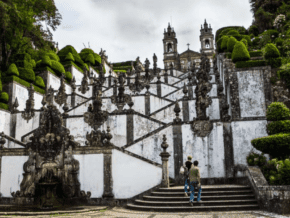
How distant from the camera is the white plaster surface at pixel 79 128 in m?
16.0

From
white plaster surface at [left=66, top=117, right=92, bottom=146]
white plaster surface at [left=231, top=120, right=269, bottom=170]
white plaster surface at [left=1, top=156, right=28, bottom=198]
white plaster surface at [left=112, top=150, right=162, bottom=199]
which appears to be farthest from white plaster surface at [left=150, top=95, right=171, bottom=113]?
white plaster surface at [left=1, top=156, right=28, bottom=198]

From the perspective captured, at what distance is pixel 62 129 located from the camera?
442 inches

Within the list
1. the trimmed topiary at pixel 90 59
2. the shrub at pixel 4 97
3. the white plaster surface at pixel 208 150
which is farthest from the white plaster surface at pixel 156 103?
the trimmed topiary at pixel 90 59

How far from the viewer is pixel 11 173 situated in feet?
37.3

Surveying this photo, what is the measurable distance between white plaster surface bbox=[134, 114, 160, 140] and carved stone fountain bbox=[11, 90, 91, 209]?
4967mm

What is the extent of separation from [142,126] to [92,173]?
5.35 metres

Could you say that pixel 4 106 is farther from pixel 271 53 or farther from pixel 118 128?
pixel 271 53

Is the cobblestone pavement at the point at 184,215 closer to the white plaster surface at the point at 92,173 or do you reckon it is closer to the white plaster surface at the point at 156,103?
the white plaster surface at the point at 92,173

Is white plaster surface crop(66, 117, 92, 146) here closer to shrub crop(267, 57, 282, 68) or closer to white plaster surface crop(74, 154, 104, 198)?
white plaster surface crop(74, 154, 104, 198)

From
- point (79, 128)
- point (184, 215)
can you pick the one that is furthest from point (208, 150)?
point (79, 128)

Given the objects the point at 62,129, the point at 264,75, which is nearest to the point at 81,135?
the point at 62,129

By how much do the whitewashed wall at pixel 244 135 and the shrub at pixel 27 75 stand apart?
61.7 feet

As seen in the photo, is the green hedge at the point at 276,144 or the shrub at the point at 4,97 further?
the shrub at the point at 4,97

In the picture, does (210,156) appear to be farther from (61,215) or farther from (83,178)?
(61,215)
